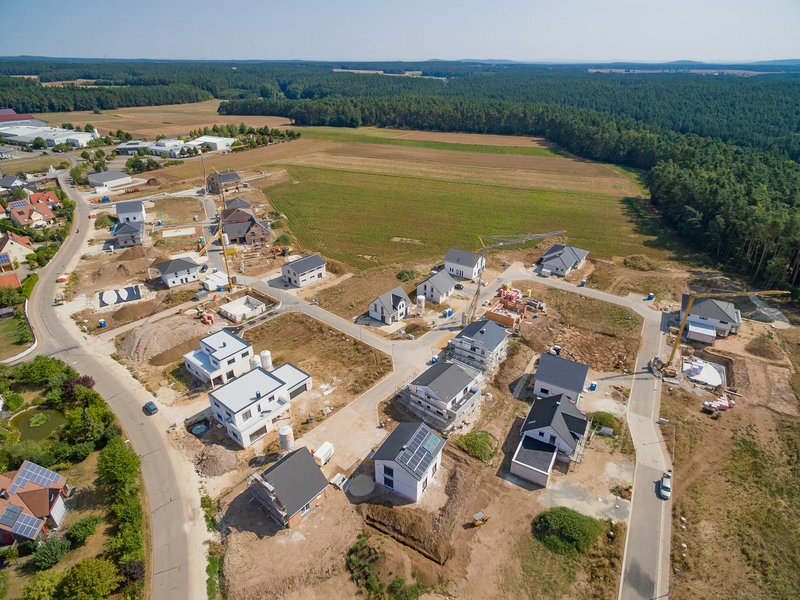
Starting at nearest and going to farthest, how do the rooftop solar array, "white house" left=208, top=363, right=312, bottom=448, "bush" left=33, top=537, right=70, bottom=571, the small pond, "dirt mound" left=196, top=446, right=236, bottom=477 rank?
"bush" left=33, top=537, right=70, bottom=571
the rooftop solar array
"dirt mound" left=196, top=446, right=236, bottom=477
"white house" left=208, top=363, right=312, bottom=448
the small pond

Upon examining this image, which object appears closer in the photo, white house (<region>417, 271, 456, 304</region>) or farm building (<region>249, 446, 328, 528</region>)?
farm building (<region>249, 446, 328, 528</region>)

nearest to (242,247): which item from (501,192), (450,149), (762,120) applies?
(501,192)

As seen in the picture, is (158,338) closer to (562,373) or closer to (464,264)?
(464,264)

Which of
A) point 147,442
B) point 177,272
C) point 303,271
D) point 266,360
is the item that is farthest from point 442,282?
point 147,442

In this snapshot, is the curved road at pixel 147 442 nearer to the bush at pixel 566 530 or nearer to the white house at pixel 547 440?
the bush at pixel 566 530

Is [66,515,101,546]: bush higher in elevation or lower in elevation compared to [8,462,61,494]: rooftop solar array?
lower

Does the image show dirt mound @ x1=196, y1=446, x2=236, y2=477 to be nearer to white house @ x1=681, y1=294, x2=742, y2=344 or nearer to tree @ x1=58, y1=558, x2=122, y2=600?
tree @ x1=58, y1=558, x2=122, y2=600

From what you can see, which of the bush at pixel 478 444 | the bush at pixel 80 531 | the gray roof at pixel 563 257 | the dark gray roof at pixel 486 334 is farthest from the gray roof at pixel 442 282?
the bush at pixel 80 531

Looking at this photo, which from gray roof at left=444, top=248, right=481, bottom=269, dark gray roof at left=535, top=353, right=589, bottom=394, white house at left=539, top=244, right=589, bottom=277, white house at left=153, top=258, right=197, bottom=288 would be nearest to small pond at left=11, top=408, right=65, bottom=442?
white house at left=153, top=258, right=197, bottom=288
